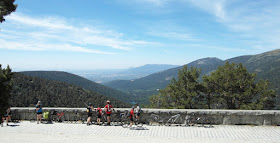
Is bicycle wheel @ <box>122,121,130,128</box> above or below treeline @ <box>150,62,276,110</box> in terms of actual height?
below

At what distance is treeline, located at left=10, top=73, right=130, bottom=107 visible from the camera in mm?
81250

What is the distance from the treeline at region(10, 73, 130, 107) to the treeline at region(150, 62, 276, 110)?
67007mm

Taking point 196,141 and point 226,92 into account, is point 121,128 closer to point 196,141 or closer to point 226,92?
point 196,141

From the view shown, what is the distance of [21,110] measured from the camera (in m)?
13.9

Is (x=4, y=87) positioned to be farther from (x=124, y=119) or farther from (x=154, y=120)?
(x=154, y=120)

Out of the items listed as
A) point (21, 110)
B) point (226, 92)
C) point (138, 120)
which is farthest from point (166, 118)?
point (226, 92)

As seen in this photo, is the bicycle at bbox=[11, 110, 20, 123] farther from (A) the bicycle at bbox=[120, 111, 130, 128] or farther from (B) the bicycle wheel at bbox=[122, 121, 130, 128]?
(B) the bicycle wheel at bbox=[122, 121, 130, 128]

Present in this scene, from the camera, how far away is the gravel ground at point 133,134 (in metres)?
9.45

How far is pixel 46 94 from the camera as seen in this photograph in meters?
91.6

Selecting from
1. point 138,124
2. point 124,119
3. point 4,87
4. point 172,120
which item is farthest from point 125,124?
point 4,87

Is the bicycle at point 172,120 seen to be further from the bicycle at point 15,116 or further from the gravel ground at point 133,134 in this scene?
the bicycle at point 15,116

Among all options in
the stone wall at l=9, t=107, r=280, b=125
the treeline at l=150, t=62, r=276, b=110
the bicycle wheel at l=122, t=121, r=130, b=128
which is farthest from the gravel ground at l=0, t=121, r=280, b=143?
the treeline at l=150, t=62, r=276, b=110

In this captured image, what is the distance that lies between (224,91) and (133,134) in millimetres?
17724

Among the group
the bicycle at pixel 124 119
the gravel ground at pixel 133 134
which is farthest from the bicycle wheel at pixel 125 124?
the gravel ground at pixel 133 134
